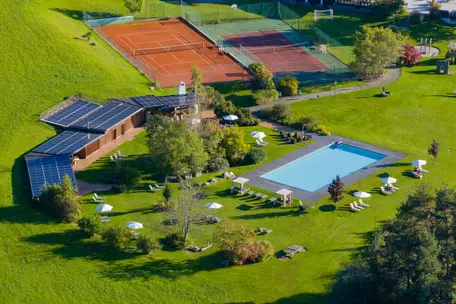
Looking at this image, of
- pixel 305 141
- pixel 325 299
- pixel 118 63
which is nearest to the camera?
pixel 325 299

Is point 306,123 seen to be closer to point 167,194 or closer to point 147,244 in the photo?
point 167,194

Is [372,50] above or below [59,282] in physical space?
above

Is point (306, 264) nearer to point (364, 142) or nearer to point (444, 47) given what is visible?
point (364, 142)

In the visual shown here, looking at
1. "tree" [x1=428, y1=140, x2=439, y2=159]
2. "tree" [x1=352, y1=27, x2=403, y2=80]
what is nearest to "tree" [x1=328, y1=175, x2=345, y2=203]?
"tree" [x1=428, y1=140, x2=439, y2=159]

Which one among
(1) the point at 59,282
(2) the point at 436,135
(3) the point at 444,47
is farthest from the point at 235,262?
(3) the point at 444,47

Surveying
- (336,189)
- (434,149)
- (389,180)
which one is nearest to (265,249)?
(336,189)

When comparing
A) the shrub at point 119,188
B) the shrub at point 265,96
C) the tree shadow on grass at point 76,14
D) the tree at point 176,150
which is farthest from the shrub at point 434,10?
the shrub at point 119,188

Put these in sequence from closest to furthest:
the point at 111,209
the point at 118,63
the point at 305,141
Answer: the point at 111,209 < the point at 305,141 < the point at 118,63
